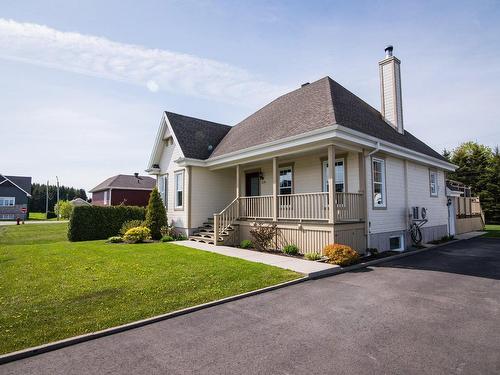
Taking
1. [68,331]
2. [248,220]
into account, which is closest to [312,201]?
[248,220]

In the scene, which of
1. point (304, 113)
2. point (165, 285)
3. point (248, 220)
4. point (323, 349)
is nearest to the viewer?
point (323, 349)

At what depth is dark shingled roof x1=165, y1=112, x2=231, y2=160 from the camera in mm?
16139

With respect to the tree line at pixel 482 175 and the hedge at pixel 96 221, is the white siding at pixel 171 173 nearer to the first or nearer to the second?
the hedge at pixel 96 221

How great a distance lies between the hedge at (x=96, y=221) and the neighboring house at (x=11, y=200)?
123ft

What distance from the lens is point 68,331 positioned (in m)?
4.33

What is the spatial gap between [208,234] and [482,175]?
31.8 metres

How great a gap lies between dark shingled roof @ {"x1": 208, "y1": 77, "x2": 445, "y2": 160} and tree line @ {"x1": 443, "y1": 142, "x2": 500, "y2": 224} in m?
21.1

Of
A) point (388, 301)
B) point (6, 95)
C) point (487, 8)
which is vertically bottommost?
point (388, 301)

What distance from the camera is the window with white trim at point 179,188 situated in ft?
53.4

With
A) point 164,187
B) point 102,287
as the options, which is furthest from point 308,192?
point 164,187

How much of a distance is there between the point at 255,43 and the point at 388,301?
31.0 feet

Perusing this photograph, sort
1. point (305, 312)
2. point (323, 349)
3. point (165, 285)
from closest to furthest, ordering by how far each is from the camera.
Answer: point (323, 349), point (305, 312), point (165, 285)

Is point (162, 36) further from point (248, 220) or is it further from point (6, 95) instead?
point (248, 220)

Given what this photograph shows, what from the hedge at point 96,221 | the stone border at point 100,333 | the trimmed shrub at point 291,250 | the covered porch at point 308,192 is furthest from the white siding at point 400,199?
the hedge at point 96,221
